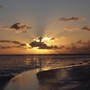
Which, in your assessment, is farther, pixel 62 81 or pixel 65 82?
pixel 62 81

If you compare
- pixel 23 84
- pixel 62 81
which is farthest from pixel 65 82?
pixel 23 84

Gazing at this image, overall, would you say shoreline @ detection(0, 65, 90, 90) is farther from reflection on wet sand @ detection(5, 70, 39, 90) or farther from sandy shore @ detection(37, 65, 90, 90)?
reflection on wet sand @ detection(5, 70, 39, 90)

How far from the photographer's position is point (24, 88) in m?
24.7

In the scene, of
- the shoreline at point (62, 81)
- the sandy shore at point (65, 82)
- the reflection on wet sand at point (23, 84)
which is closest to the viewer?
the sandy shore at point (65, 82)

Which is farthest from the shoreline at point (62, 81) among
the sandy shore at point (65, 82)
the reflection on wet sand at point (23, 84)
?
the reflection on wet sand at point (23, 84)

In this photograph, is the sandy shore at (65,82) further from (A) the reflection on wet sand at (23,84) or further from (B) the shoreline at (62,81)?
(A) the reflection on wet sand at (23,84)

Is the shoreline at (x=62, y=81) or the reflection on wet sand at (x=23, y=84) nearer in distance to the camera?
the reflection on wet sand at (x=23, y=84)

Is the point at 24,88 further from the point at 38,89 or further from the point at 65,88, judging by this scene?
the point at 65,88

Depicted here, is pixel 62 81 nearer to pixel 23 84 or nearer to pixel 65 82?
pixel 65 82

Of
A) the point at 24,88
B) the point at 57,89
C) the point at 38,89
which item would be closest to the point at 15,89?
the point at 24,88

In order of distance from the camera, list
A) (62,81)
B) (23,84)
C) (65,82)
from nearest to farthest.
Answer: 1. (23,84)
2. (65,82)
3. (62,81)

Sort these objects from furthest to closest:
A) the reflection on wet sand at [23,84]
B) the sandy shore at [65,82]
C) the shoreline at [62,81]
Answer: the shoreline at [62,81], the reflection on wet sand at [23,84], the sandy shore at [65,82]

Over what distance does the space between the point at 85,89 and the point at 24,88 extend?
745 centimetres

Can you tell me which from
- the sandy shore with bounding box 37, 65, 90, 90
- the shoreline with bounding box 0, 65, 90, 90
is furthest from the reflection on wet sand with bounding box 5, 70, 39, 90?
the sandy shore with bounding box 37, 65, 90, 90
